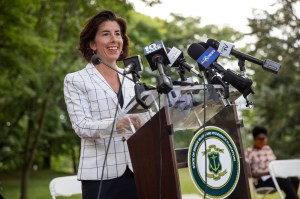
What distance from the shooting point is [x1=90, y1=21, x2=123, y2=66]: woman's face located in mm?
3207

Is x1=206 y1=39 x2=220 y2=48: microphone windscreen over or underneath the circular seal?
over

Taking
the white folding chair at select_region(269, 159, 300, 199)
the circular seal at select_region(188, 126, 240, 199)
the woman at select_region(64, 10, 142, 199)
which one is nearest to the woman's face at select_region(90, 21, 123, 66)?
the woman at select_region(64, 10, 142, 199)

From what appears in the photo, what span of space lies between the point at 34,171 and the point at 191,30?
11.8m

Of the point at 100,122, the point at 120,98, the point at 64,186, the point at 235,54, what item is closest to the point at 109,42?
the point at 120,98

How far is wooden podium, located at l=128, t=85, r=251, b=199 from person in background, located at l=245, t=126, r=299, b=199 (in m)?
5.89

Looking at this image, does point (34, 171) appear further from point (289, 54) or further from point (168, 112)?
point (168, 112)

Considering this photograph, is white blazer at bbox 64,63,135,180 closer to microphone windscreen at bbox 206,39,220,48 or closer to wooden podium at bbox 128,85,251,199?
wooden podium at bbox 128,85,251,199

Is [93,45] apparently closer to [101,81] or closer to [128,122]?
[101,81]

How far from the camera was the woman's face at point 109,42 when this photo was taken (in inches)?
126

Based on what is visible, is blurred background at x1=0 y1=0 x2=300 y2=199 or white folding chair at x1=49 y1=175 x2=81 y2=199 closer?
white folding chair at x1=49 y1=175 x2=81 y2=199

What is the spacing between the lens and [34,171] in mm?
29000

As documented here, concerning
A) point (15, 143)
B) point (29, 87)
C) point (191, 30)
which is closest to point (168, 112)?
point (29, 87)

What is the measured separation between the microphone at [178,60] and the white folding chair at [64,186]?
2.69 meters

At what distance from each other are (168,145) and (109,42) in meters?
0.95
